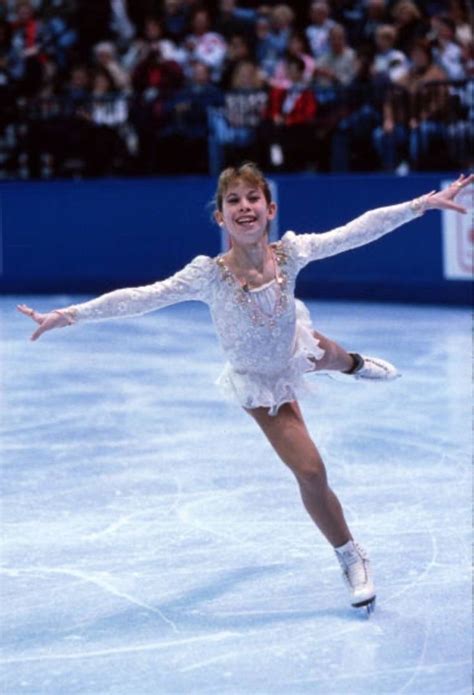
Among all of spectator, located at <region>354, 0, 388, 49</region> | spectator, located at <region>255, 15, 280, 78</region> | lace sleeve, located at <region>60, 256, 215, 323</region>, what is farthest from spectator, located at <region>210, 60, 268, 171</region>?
lace sleeve, located at <region>60, 256, 215, 323</region>

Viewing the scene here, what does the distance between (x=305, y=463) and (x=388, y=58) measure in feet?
28.5

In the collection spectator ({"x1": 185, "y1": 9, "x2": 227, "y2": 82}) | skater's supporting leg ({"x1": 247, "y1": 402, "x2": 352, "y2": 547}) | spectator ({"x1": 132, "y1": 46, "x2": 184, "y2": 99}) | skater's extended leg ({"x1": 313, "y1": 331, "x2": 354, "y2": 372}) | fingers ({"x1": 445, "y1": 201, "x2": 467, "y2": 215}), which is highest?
spectator ({"x1": 185, "y1": 9, "x2": 227, "y2": 82})

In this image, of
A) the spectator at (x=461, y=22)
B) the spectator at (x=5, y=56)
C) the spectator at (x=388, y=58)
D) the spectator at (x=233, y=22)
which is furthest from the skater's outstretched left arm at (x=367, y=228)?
the spectator at (x=5, y=56)

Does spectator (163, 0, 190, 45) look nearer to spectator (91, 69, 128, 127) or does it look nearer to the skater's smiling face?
spectator (91, 69, 128, 127)

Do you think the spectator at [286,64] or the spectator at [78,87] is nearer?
the spectator at [286,64]

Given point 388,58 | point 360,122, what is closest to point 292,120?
point 360,122

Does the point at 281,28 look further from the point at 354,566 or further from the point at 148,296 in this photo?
the point at 354,566

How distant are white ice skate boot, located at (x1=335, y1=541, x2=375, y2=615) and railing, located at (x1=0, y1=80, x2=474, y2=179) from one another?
7.80 m

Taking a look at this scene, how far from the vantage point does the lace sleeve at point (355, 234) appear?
4.44 metres

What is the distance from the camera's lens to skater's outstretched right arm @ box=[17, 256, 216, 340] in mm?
4297

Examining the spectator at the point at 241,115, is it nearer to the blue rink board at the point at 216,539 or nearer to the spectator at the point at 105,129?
the spectator at the point at 105,129

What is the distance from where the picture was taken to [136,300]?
4.34 m

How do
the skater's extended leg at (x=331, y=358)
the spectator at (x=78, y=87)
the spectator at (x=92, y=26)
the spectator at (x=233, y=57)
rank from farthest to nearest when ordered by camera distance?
the spectator at (x=92, y=26) < the spectator at (x=78, y=87) < the spectator at (x=233, y=57) < the skater's extended leg at (x=331, y=358)

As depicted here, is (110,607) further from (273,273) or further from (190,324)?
(190,324)
